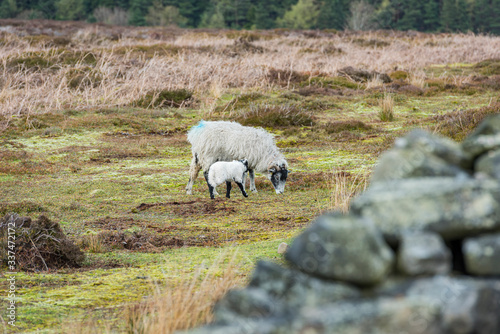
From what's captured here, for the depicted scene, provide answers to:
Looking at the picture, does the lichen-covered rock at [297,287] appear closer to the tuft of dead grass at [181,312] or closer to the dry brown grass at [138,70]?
the tuft of dead grass at [181,312]

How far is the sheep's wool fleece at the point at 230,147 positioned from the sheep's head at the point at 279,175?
8cm

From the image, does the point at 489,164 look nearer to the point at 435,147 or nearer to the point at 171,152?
the point at 435,147

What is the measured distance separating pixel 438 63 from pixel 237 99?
18916mm

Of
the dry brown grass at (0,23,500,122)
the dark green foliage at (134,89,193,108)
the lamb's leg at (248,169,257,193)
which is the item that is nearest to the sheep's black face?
the lamb's leg at (248,169,257,193)

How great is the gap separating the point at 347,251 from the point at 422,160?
63 cm

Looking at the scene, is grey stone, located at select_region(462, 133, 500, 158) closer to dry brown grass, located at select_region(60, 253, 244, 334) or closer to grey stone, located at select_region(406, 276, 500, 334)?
grey stone, located at select_region(406, 276, 500, 334)

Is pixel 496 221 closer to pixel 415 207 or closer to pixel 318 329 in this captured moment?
pixel 415 207

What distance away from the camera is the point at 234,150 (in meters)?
Result: 12.0

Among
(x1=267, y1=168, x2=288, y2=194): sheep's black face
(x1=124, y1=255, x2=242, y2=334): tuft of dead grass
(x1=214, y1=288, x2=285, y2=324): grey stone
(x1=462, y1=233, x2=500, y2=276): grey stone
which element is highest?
(x1=462, y1=233, x2=500, y2=276): grey stone

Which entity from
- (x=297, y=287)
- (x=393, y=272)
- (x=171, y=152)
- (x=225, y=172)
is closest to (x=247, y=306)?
(x=297, y=287)

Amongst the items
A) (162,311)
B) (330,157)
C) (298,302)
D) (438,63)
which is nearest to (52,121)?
(330,157)

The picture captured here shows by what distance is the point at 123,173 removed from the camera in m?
13.6

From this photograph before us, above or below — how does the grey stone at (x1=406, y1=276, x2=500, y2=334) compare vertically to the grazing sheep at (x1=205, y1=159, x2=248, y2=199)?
above

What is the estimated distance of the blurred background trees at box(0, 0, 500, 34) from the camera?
83.8 metres
